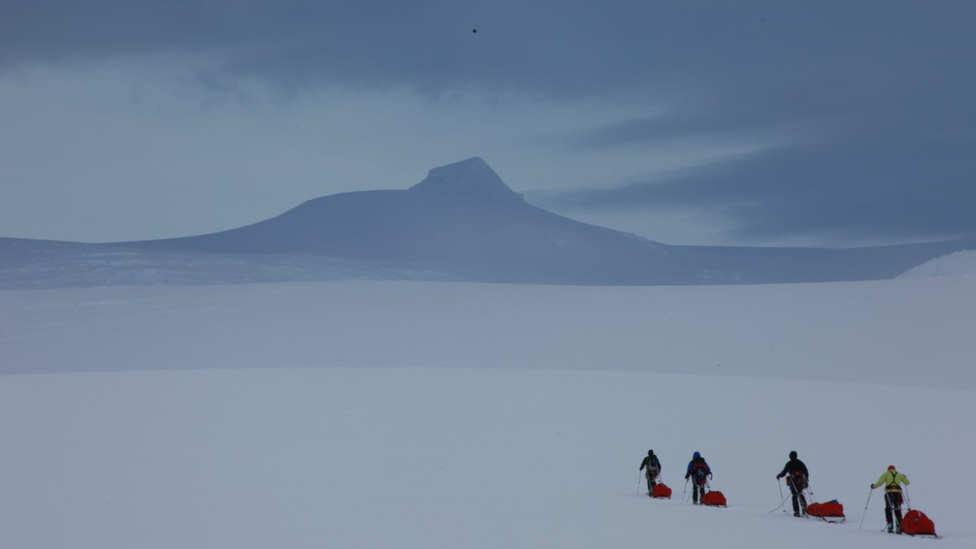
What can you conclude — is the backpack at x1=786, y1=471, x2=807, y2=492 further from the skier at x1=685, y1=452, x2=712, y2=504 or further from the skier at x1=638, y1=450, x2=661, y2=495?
the skier at x1=638, y1=450, x2=661, y2=495

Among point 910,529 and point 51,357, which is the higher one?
point 51,357

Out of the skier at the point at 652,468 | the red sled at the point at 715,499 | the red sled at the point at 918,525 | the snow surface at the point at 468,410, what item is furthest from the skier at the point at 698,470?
the red sled at the point at 918,525

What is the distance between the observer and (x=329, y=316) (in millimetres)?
40062

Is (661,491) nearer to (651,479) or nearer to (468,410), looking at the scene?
(651,479)

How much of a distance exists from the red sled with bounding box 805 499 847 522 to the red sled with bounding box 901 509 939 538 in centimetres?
111

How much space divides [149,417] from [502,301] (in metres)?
22.5

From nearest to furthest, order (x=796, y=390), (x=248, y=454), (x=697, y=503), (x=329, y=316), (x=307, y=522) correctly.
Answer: (x=307, y=522)
(x=697, y=503)
(x=248, y=454)
(x=796, y=390)
(x=329, y=316)

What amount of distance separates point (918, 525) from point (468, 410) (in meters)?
14.4

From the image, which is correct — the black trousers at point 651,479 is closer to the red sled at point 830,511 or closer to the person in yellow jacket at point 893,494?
the red sled at point 830,511

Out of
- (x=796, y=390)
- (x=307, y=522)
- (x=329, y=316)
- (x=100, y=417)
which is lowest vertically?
(x=307, y=522)

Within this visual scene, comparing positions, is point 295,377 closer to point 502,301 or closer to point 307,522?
point 502,301

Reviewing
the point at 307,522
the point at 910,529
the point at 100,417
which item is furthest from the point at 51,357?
the point at 910,529

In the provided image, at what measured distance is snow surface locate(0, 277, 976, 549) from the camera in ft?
37.8

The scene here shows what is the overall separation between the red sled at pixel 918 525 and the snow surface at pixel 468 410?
235mm
